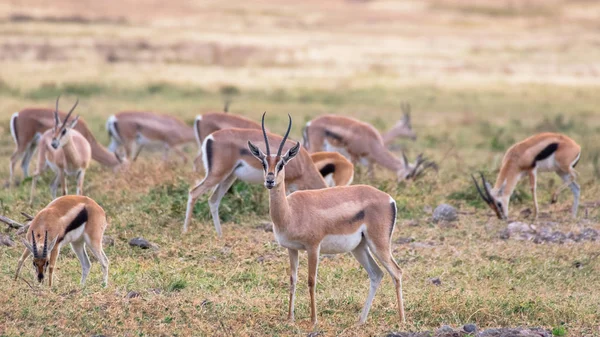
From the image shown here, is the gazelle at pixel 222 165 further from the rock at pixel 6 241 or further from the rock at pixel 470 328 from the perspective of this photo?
the rock at pixel 470 328

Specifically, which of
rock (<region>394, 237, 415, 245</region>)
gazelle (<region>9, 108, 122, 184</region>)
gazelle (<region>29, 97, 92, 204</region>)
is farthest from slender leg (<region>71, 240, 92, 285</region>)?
gazelle (<region>9, 108, 122, 184</region>)

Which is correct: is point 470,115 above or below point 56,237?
below

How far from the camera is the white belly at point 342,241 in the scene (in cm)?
582

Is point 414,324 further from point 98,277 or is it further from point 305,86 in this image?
point 305,86

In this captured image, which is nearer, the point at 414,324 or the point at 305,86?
the point at 414,324

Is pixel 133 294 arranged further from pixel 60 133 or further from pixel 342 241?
pixel 60 133

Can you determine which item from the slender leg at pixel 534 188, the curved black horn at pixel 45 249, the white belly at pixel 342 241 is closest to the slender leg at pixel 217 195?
the curved black horn at pixel 45 249

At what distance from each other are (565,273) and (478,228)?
154cm

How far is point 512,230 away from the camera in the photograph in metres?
8.63

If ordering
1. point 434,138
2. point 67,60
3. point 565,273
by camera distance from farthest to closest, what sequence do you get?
point 67,60 → point 434,138 → point 565,273

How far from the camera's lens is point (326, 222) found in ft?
19.1

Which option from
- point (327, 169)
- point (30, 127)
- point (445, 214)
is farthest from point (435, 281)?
point (30, 127)

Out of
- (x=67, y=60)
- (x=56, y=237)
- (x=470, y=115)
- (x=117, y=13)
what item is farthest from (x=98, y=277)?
(x=117, y=13)

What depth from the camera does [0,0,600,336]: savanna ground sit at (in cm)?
589
